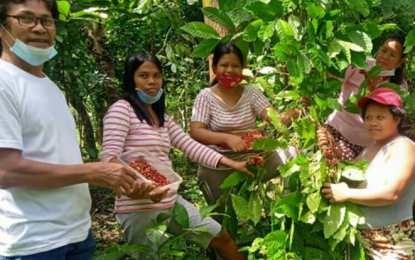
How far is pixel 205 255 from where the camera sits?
2.59 metres

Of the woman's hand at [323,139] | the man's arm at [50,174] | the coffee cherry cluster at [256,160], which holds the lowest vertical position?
the coffee cherry cluster at [256,160]

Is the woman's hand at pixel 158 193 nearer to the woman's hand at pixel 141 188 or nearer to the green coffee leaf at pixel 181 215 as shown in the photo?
the woman's hand at pixel 141 188

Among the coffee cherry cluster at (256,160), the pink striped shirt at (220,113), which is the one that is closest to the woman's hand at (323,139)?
the coffee cherry cluster at (256,160)

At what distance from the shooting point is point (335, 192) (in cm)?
190

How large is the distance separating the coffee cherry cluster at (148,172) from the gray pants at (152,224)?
19cm

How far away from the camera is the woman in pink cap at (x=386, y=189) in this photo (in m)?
1.84

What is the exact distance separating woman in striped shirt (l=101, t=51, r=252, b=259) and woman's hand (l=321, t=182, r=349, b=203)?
433mm

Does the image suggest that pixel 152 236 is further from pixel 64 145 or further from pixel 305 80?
pixel 305 80

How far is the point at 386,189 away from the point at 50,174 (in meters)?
1.39

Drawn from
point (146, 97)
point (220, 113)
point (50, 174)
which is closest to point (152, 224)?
point (146, 97)

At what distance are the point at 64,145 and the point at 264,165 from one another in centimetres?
120

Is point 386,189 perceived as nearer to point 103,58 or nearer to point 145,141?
point 145,141

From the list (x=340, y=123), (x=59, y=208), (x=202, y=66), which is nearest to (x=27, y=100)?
(x=59, y=208)

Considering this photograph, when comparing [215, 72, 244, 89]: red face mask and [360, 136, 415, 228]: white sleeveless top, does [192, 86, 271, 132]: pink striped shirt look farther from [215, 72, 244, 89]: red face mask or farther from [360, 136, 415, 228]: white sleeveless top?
[360, 136, 415, 228]: white sleeveless top
